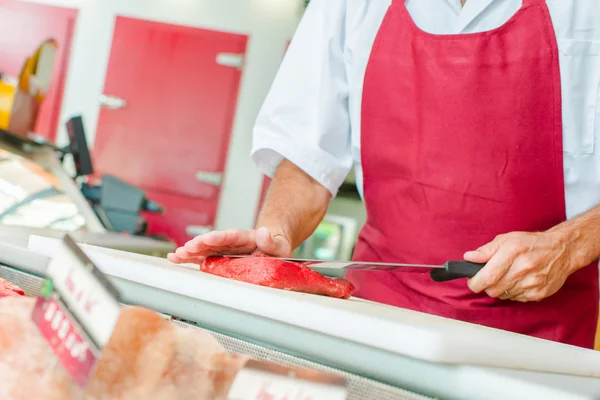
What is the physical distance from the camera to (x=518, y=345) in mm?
654

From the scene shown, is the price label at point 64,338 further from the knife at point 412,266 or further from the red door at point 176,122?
the red door at point 176,122

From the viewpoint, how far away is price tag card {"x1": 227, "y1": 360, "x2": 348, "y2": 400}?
1.52 ft

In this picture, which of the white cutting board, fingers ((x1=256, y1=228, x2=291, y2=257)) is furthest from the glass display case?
the white cutting board

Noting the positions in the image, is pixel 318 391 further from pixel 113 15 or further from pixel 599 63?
pixel 113 15

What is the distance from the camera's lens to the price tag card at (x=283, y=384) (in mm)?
462

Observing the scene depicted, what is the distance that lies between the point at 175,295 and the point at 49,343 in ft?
0.77

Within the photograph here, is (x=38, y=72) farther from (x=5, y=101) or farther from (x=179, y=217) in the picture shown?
(x=179, y=217)

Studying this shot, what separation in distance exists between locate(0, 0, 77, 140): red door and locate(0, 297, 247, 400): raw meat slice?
15.3 feet

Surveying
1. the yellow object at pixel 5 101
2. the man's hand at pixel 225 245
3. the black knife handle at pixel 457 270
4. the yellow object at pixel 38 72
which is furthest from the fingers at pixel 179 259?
the yellow object at pixel 38 72

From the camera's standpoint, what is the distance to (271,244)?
1.15 m

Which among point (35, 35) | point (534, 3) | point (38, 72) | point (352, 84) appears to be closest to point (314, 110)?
point (352, 84)

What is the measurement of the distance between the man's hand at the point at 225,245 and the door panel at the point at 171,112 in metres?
3.46

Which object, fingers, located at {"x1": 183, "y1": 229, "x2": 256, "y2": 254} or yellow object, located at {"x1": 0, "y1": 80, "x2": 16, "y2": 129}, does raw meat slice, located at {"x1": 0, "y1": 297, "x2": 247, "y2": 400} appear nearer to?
fingers, located at {"x1": 183, "y1": 229, "x2": 256, "y2": 254}

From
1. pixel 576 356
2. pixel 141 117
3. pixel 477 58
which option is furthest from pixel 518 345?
pixel 141 117
